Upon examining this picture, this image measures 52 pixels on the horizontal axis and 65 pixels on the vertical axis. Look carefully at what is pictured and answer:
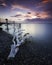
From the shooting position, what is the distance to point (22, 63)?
1680 mm

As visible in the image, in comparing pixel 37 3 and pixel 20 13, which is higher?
pixel 37 3

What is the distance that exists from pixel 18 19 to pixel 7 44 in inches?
20.1

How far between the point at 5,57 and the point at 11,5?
0.77 metres

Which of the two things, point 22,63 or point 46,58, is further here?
point 46,58

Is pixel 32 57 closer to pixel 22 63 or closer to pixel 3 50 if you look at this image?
pixel 22 63

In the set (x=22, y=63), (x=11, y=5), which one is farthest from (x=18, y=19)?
(x=22, y=63)

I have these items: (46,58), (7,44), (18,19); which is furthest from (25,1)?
(46,58)

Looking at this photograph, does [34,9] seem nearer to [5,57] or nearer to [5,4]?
[5,4]

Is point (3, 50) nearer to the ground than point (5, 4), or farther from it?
nearer to the ground

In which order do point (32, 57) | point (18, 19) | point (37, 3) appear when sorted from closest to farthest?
point (37, 3)
point (18, 19)
point (32, 57)

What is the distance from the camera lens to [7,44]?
203cm

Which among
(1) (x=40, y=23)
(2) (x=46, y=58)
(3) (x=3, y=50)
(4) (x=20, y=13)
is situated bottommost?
(2) (x=46, y=58)

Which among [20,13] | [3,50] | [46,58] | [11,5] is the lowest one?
[46,58]

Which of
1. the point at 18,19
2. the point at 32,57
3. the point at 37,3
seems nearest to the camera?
the point at 37,3
